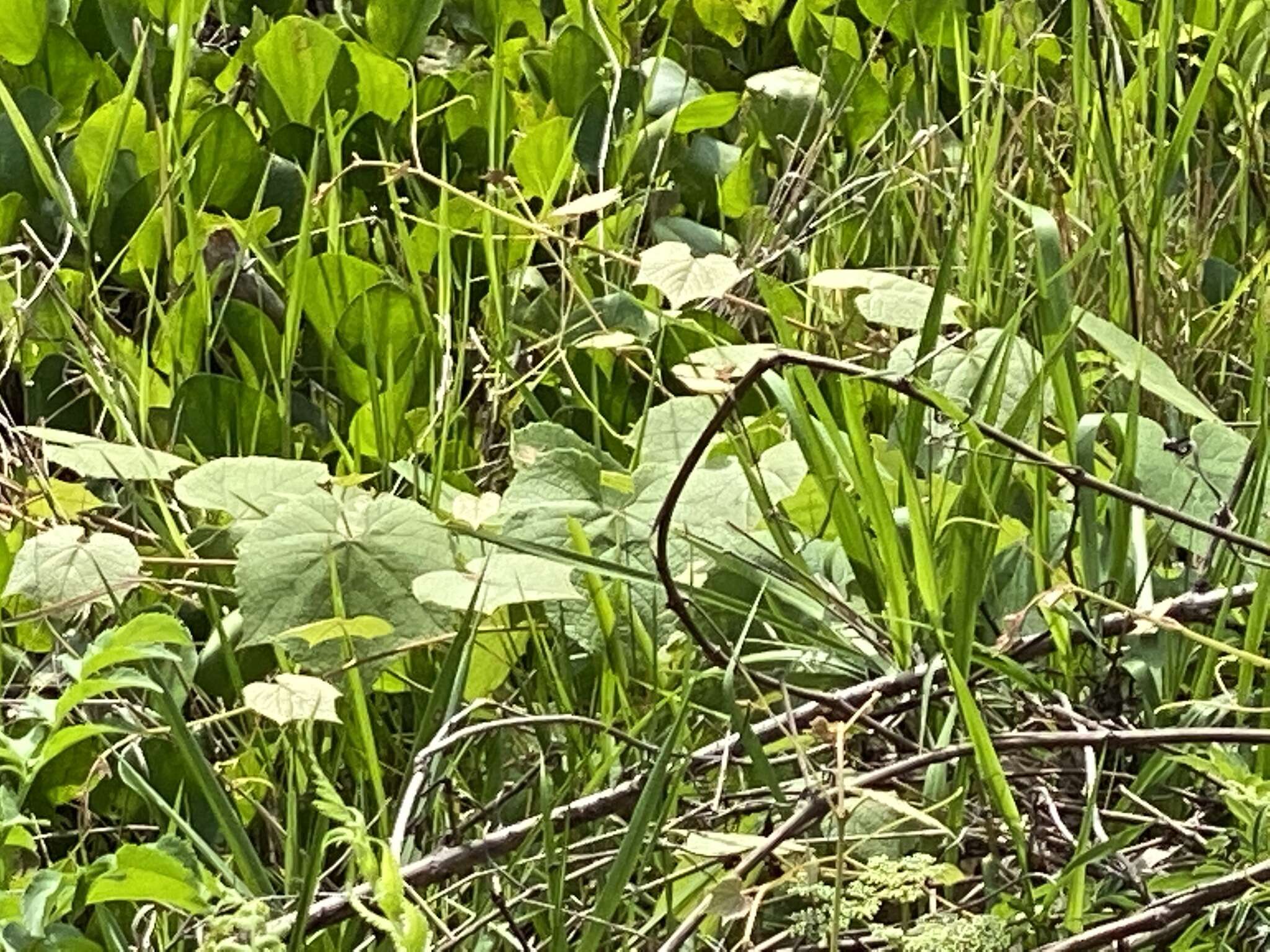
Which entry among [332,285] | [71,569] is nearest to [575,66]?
[332,285]

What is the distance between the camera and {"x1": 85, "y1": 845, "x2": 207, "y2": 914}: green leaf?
28.7 inches

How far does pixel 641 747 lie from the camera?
0.86m

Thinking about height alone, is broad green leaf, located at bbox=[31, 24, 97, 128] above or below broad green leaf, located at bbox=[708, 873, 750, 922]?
above

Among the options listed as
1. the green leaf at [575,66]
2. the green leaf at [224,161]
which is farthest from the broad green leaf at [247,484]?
the green leaf at [575,66]

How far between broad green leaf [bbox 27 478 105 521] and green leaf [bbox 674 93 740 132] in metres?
0.67

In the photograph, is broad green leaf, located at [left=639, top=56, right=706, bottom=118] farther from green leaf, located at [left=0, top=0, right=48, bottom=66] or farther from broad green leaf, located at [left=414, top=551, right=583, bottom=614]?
broad green leaf, located at [left=414, top=551, right=583, bottom=614]

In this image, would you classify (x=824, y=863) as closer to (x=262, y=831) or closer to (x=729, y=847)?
(x=729, y=847)

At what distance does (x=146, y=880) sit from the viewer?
2.40 ft

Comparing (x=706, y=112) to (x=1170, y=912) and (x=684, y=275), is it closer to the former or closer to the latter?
(x=684, y=275)

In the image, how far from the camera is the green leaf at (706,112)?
1565mm

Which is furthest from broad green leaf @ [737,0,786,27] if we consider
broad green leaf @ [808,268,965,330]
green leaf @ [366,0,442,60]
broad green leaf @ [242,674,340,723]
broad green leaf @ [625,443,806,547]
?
broad green leaf @ [242,674,340,723]

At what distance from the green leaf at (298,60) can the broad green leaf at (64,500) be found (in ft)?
1.60

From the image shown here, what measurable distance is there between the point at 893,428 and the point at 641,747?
0.35 meters

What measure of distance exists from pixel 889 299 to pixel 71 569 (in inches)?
19.6
